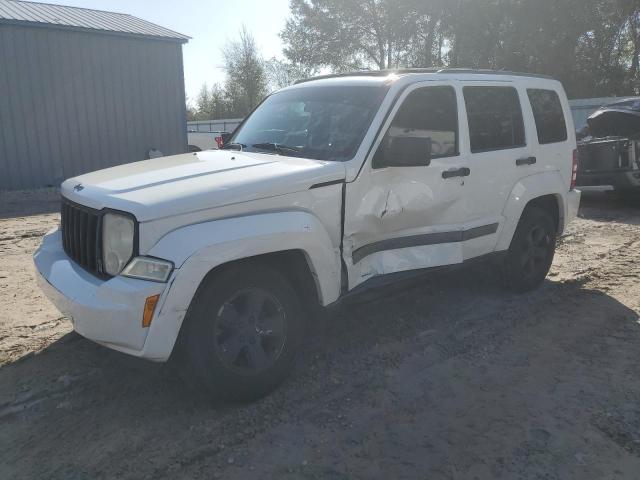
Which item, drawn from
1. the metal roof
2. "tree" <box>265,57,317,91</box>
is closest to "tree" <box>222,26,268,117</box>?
"tree" <box>265,57,317,91</box>

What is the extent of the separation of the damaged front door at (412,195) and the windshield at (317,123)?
0.65ft

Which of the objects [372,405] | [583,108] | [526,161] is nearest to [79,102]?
[526,161]

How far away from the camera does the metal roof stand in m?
12.1

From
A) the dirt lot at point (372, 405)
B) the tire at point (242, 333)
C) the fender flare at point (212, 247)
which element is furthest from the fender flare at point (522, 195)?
the tire at point (242, 333)

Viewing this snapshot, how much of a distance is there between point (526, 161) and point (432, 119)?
4.09 ft

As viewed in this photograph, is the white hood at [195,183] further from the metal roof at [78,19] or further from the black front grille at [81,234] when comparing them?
the metal roof at [78,19]

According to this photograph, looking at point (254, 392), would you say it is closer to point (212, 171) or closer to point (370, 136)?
point (212, 171)

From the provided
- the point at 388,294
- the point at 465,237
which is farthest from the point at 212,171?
the point at 465,237

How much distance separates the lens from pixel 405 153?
12.4ft

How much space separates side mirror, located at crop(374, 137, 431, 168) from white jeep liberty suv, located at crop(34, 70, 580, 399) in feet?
0.04

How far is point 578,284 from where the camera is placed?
5.76m

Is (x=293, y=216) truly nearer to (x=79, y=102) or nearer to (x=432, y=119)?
(x=432, y=119)

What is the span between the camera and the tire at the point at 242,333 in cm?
308

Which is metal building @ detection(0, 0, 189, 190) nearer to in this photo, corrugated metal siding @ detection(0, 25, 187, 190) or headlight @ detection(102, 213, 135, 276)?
corrugated metal siding @ detection(0, 25, 187, 190)
